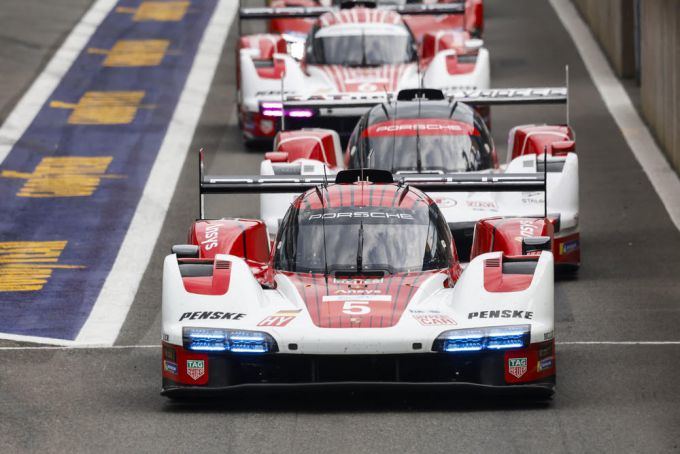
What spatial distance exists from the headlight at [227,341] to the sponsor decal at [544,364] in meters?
1.59

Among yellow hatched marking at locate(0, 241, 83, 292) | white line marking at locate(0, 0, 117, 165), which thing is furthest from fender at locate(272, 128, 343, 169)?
white line marking at locate(0, 0, 117, 165)

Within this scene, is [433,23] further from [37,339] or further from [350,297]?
[350,297]

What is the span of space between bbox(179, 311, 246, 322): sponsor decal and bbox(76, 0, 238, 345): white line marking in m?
2.64

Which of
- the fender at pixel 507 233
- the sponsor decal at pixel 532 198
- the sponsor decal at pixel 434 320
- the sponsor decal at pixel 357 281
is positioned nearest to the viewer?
the sponsor decal at pixel 434 320

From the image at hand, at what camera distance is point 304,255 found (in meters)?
12.0

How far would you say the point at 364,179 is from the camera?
1325cm

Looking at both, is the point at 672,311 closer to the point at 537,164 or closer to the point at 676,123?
the point at 537,164

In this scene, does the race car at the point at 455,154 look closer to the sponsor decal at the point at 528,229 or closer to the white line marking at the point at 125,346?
the sponsor decal at the point at 528,229

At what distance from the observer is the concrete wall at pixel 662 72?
2131 cm

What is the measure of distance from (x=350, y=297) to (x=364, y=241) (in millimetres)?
932

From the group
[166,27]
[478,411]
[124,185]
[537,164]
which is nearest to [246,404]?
[478,411]

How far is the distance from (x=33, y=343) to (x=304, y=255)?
2567 millimetres

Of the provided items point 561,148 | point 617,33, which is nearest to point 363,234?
point 561,148

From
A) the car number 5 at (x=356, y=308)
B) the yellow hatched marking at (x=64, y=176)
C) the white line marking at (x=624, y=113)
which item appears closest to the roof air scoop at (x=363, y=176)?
the car number 5 at (x=356, y=308)
